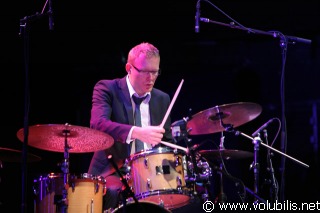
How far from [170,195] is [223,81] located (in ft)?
13.3

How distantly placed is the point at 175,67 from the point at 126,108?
296 centimetres

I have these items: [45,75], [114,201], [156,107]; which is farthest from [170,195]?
[45,75]

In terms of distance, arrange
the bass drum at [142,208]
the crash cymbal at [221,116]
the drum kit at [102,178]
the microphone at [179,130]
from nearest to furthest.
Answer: the bass drum at [142,208]
the microphone at [179,130]
the drum kit at [102,178]
the crash cymbal at [221,116]

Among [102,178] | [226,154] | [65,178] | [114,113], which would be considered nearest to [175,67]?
[226,154]

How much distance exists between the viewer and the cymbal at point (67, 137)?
417 cm

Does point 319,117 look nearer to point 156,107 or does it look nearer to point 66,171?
point 156,107

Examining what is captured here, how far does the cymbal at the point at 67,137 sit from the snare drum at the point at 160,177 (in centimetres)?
34

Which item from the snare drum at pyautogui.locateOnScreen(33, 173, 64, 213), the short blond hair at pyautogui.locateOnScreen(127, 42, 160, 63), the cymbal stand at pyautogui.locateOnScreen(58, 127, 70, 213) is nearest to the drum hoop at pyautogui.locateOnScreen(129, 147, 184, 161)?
the cymbal stand at pyautogui.locateOnScreen(58, 127, 70, 213)

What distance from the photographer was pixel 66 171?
4.39m

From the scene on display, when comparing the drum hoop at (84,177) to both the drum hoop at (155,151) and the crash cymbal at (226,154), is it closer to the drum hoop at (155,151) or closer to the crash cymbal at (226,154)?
the drum hoop at (155,151)

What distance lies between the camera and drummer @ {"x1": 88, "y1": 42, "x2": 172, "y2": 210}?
15.7 ft

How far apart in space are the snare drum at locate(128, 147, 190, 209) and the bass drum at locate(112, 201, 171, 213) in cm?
7

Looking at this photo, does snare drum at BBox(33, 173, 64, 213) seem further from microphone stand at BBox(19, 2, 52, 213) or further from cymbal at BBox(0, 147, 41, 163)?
microphone stand at BBox(19, 2, 52, 213)

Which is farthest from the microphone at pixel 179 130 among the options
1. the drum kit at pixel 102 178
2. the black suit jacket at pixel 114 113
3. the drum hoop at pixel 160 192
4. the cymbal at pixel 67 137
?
the black suit jacket at pixel 114 113
